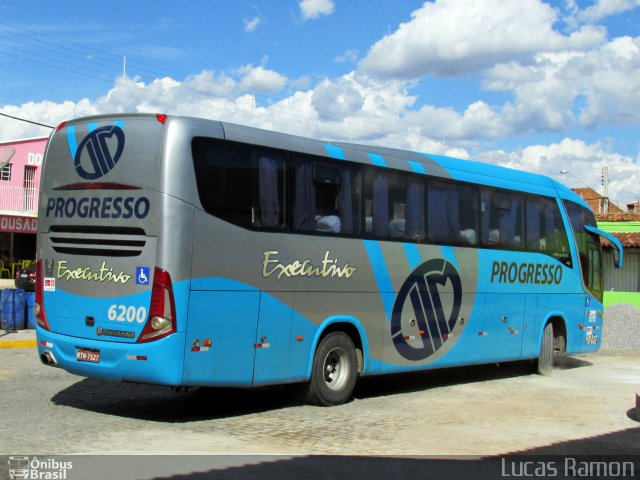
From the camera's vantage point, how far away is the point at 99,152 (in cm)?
971

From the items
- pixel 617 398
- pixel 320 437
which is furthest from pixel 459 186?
pixel 320 437

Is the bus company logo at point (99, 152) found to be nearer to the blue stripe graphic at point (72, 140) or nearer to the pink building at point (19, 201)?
the blue stripe graphic at point (72, 140)

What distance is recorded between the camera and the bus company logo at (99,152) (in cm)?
959

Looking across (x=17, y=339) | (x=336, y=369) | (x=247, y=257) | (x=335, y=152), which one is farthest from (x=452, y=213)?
(x=17, y=339)

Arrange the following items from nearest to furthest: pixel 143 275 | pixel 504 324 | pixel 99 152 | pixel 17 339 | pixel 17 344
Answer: pixel 143 275, pixel 99 152, pixel 504 324, pixel 17 344, pixel 17 339

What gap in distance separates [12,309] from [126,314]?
10.7 meters

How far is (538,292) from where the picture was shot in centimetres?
1547

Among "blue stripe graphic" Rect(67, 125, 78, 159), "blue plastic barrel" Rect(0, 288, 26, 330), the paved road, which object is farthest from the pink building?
"blue stripe graphic" Rect(67, 125, 78, 159)

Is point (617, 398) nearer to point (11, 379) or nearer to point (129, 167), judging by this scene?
point (129, 167)

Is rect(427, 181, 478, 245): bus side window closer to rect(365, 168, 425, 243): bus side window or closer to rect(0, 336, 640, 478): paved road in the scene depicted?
rect(365, 168, 425, 243): bus side window

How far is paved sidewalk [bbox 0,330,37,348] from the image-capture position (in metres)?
16.7

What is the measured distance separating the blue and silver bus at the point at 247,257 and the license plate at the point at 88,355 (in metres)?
0.02

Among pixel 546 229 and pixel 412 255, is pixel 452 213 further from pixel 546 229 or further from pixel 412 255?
pixel 546 229

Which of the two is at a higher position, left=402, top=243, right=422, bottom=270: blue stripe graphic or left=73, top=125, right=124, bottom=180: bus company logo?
left=73, top=125, right=124, bottom=180: bus company logo
